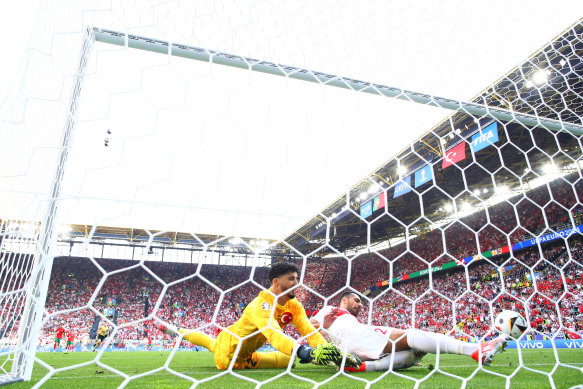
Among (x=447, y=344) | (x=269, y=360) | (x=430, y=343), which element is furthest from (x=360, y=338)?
(x=269, y=360)

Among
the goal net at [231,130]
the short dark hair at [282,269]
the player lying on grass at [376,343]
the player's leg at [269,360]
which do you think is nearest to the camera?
the goal net at [231,130]

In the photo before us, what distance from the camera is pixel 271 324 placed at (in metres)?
1.73

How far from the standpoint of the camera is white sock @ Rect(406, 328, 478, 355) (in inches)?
80.0

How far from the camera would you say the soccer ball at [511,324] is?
220 centimetres

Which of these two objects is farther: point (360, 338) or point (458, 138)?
point (458, 138)

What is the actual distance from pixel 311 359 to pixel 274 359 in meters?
1.18

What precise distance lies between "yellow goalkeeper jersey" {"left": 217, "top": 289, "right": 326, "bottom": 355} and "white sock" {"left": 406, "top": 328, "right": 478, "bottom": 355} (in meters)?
0.60

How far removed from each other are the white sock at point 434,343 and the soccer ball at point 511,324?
0.33 meters

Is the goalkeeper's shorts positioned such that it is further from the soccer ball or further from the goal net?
the soccer ball

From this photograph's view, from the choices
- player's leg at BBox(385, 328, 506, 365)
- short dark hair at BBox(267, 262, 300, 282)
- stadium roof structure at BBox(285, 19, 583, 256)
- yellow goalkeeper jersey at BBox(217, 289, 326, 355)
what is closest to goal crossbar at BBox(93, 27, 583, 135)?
stadium roof structure at BBox(285, 19, 583, 256)

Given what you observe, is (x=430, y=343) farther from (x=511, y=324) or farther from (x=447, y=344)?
(x=511, y=324)

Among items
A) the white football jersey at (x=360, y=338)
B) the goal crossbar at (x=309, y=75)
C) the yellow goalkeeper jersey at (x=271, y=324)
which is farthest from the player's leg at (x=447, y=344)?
the goal crossbar at (x=309, y=75)

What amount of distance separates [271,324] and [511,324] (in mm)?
1715

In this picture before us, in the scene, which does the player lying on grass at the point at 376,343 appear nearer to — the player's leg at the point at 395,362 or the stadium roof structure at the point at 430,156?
the player's leg at the point at 395,362
